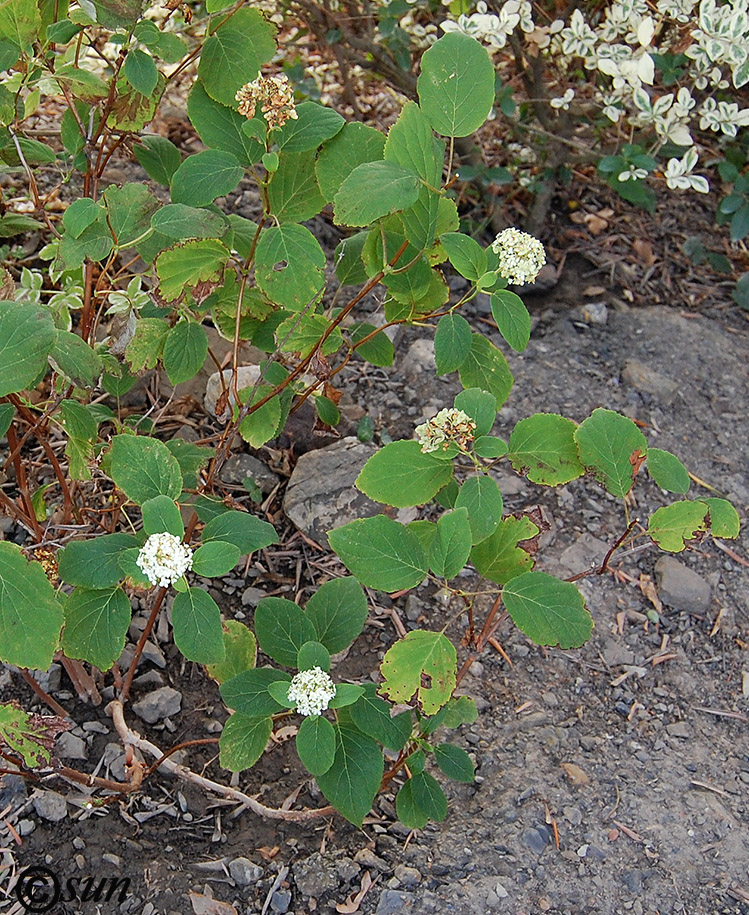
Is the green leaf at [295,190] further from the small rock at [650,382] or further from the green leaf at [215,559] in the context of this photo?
the small rock at [650,382]

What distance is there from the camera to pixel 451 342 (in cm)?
145

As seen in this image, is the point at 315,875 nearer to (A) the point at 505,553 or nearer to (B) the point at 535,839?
(B) the point at 535,839

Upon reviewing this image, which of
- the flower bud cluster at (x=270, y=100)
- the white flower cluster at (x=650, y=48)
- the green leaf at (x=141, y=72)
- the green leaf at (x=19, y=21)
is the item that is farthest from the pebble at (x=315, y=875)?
the white flower cluster at (x=650, y=48)

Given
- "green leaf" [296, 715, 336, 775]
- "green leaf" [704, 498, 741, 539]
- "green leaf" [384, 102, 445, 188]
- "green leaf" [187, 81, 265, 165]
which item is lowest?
"green leaf" [296, 715, 336, 775]

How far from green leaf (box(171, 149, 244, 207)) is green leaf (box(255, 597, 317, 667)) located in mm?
661

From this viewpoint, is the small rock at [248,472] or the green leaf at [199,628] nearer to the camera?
the green leaf at [199,628]

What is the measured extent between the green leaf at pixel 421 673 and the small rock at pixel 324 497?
726 millimetres

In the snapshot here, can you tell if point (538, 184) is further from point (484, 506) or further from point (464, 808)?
point (464, 808)

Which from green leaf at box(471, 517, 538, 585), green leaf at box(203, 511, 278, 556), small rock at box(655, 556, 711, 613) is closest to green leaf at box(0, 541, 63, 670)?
green leaf at box(203, 511, 278, 556)

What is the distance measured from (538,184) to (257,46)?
4.89 ft

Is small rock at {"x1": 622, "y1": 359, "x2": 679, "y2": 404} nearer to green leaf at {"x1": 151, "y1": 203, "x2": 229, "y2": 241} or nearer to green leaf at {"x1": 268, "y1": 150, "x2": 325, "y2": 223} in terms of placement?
green leaf at {"x1": 268, "y1": 150, "x2": 325, "y2": 223}

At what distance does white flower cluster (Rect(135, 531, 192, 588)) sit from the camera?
3.80 feet

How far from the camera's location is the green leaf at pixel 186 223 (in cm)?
134

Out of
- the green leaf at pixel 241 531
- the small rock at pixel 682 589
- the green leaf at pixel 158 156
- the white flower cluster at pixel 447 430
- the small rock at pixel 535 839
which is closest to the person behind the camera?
the green leaf at pixel 241 531
